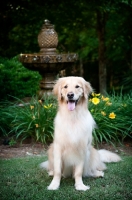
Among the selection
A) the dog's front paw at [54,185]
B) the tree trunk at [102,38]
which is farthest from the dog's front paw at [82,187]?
the tree trunk at [102,38]

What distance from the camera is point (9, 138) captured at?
20.7ft

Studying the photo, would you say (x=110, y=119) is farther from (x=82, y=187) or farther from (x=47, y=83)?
(x=82, y=187)

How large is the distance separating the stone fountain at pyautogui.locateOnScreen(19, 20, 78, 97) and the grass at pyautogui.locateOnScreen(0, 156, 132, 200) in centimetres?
250

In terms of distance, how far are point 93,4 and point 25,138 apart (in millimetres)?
5369

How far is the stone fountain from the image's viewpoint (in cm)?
709

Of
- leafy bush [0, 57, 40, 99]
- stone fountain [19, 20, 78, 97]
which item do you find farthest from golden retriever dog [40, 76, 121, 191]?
leafy bush [0, 57, 40, 99]

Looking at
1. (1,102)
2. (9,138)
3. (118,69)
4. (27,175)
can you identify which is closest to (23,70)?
(1,102)

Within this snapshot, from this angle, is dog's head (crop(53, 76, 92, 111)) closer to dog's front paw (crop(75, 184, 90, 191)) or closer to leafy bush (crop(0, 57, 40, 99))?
dog's front paw (crop(75, 184, 90, 191))

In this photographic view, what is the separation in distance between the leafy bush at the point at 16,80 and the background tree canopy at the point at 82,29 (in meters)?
2.98

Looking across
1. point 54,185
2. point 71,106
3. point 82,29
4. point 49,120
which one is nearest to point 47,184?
point 54,185

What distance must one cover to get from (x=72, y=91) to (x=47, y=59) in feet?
10.2

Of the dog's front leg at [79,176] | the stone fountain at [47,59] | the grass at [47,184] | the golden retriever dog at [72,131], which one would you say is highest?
the stone fountain at [47,59]

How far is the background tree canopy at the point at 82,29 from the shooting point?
36.8ft

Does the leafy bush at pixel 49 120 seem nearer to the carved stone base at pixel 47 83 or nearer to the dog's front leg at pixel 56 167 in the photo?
the carved stone base at pixel 47 83
